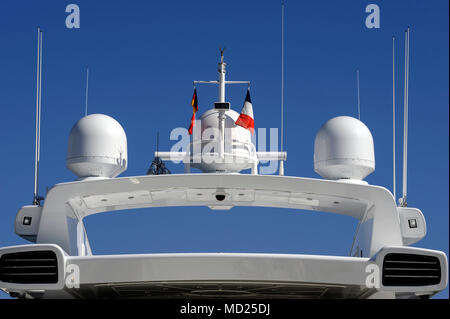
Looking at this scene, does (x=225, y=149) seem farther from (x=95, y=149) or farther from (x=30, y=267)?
(x=30, y=267)

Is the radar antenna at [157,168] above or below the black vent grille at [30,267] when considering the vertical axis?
above

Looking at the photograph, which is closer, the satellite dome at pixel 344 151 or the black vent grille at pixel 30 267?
the black vent grille at pixel 30 267

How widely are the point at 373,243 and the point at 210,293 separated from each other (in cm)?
208

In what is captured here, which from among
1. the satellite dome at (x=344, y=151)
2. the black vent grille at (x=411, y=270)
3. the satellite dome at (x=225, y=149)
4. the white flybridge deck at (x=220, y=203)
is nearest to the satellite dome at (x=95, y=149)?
the white flybridge deck at (x=220, y=203)

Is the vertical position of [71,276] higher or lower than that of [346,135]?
lower

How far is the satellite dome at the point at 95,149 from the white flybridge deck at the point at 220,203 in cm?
2

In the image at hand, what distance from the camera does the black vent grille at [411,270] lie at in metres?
7.82

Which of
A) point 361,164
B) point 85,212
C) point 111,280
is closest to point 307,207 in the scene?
point 361,164

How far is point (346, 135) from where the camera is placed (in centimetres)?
1093

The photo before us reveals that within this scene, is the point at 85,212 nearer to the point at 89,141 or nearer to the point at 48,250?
the point at 89,141

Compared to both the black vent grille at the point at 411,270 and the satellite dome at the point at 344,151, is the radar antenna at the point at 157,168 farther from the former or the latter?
the black vent grille at the point at 411,270

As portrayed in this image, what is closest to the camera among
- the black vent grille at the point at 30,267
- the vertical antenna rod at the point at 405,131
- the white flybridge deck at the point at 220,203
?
the white flybridge deck at the point at 220,203

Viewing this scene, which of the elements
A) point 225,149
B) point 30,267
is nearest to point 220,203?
point 225,149

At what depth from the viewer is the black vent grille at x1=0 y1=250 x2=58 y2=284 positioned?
307 inches
